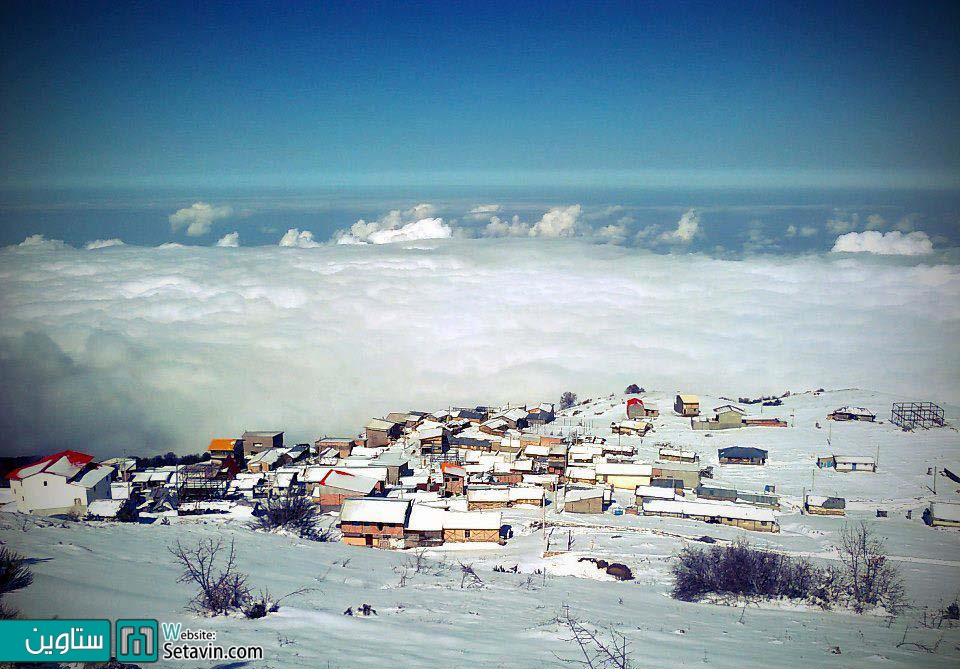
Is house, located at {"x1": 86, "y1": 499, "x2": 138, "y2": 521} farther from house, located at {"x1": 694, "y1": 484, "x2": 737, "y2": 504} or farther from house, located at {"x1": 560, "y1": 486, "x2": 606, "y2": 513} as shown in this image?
house, located at {"x1": 694, "y1": 484, "x2": 737, "y2": 504}

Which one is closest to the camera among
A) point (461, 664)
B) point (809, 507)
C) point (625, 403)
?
point (461, 664)

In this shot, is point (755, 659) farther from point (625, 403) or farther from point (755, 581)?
point (625, 403)

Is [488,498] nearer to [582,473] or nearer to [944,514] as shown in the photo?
[582,473]

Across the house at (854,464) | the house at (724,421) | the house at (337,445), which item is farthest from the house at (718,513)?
the house at (337,445)

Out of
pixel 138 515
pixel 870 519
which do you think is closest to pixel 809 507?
pixel 870 519

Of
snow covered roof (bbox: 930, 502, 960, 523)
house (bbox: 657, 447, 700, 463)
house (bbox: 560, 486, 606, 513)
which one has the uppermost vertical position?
snow covered roof (bbox: 930, 502, 960, 523)

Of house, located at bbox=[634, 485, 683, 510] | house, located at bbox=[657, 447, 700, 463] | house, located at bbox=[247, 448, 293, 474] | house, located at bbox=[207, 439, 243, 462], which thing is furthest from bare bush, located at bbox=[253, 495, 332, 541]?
house, located at bbox=[657, 447, 700, 463]

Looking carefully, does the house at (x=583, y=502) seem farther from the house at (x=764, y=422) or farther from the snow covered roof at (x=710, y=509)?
the house at (x=764, y=422)
